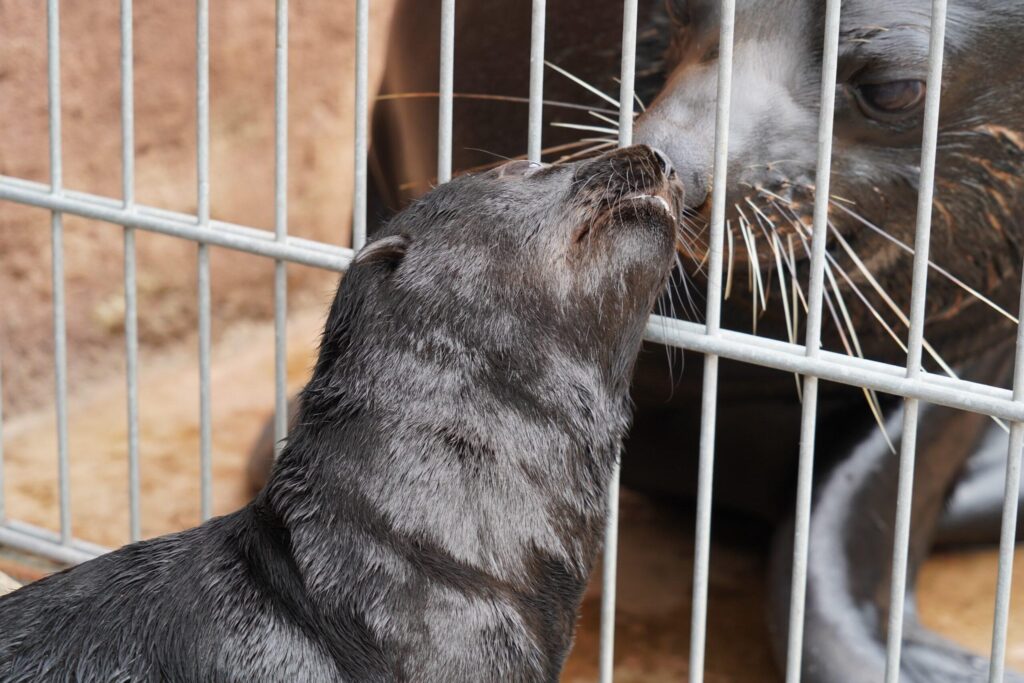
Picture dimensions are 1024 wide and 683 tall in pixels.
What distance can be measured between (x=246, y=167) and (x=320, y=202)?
38cm

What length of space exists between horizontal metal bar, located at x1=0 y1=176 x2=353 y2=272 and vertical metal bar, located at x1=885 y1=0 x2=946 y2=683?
35.8 inches

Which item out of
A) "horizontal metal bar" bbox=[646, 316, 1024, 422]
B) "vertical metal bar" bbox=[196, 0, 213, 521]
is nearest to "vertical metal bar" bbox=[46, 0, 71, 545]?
"vertical metal bar" bbox=[196, 0, 213, 521]

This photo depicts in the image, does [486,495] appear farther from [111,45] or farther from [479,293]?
[111,45]

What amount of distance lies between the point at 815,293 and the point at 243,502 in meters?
2.08

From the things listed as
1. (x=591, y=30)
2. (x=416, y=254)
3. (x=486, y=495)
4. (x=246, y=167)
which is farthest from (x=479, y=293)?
(x=246, y=167)

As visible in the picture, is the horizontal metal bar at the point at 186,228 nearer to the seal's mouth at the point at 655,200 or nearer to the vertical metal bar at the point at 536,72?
the vertical metal bar at the point at 536,72

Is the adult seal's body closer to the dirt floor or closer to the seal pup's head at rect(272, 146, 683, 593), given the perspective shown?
the dirt floor

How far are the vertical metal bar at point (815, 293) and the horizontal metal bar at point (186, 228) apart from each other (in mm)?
761

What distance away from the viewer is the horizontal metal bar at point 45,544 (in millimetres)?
3079

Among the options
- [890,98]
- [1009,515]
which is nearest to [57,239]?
[890,98]

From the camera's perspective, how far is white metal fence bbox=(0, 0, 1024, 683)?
7.06 ft

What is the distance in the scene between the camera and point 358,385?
2.01 m

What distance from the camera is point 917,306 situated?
214 centimetres

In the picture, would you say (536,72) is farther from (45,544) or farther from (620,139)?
(45,544)
